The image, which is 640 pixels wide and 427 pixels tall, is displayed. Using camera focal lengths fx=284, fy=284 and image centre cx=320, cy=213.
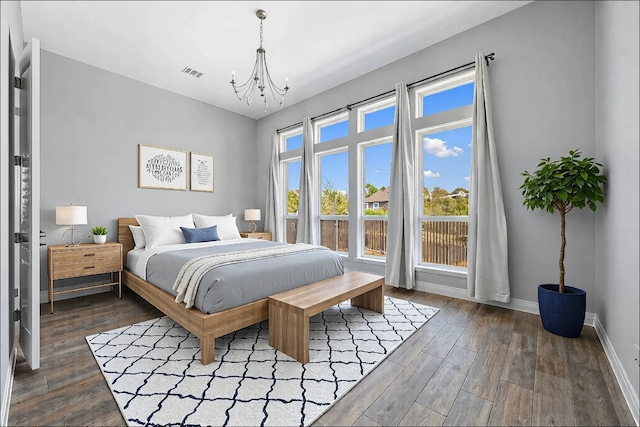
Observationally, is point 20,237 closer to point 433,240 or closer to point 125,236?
point 125,236

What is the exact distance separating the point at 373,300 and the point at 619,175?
2150 millimetres

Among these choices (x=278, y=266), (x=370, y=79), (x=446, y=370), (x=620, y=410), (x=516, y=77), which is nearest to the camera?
(x=620, y=410)

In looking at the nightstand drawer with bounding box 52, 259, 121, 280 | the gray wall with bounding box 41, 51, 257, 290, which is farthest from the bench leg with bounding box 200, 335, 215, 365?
the gray wall with bounding box 41, 51, 257, 290

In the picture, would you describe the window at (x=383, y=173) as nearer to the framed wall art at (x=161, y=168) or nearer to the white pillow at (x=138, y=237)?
the framed wall art at (x=161, y=168)

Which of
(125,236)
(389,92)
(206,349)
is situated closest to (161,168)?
(125,236)

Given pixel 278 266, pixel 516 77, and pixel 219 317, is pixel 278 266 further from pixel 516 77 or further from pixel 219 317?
pixel 516 77

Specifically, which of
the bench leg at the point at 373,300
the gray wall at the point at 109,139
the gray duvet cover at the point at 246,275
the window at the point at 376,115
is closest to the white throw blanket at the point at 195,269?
the gray duvet cover at the point at 246,275

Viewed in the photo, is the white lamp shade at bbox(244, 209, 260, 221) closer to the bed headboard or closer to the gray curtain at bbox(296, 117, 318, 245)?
the gray curtain at bbox(296, 117, 318, 245)

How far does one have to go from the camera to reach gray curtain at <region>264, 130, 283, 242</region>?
5.38 metres

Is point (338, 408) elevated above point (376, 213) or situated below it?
below

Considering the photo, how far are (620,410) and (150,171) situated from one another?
17.5 ft

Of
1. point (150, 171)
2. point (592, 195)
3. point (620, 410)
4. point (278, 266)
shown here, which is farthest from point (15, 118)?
point (592, 195)

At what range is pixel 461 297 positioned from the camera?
3330 millimetres

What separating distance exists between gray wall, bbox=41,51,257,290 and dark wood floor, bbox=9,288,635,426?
72.2 inches
